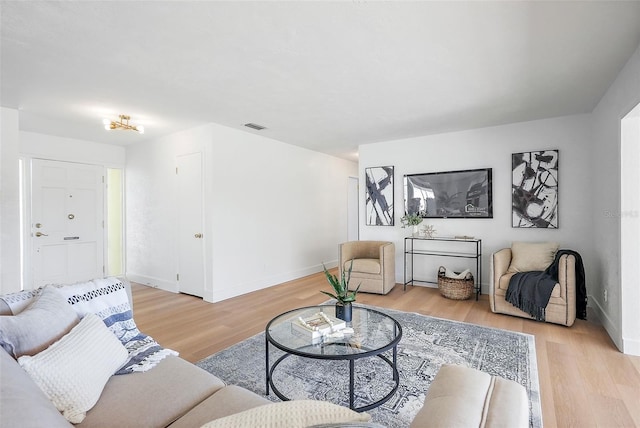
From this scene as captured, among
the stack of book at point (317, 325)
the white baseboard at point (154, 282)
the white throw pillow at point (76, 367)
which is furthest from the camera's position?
the white baseboard at point (154, 282)

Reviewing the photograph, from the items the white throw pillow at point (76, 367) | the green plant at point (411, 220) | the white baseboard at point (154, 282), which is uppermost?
the green plant at point (411, 220)

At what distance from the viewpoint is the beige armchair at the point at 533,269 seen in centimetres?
304

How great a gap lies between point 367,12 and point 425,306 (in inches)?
127

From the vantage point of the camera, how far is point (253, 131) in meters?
4.51

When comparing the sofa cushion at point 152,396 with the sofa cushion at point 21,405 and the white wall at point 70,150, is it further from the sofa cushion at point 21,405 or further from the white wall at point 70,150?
the white wall at point 70,150

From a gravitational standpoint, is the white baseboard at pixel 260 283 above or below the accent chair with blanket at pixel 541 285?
below

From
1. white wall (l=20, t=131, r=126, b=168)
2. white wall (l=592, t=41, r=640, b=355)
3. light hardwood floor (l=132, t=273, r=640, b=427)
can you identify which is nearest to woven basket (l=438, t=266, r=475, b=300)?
light hardwood floor (l=132, t=273, r=640, b=427)

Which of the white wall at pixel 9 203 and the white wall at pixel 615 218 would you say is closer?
the white wall at pixel 615 218

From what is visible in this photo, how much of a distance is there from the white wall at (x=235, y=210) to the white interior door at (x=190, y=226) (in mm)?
162

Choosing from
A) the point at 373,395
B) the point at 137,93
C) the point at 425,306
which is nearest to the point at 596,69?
the point at 425,306

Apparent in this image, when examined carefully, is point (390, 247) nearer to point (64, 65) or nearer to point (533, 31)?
point (533, 31)

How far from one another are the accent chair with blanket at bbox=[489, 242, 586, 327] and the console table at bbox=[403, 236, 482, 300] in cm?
60

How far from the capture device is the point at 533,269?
3545mm

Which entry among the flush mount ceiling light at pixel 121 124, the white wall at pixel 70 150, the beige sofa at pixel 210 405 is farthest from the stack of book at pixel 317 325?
the white wall at pixel 70 150
